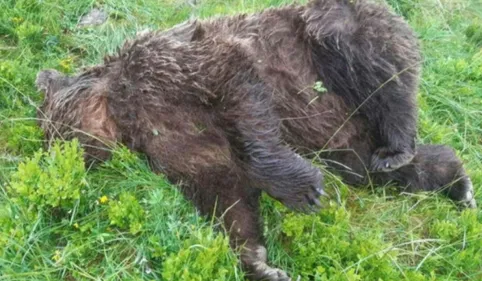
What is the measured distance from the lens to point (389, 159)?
3736mm

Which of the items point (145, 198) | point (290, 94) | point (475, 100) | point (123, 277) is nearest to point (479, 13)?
point (475, 100)

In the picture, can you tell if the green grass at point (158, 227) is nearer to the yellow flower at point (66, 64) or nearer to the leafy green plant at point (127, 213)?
the leafy green plant at point (127, 213)

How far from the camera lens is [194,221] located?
3.21 m

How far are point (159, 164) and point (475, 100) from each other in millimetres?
3031

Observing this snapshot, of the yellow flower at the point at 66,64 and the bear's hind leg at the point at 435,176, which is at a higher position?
the yellow flower at the point at 66,64

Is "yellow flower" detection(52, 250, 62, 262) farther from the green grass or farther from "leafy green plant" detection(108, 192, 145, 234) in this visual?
"leafy green plant" detection(108, 192, 145, 234)

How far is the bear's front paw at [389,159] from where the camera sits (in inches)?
146

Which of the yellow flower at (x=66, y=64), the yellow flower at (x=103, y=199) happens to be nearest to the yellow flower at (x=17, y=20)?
the yellow flower at (x=66, y=64)

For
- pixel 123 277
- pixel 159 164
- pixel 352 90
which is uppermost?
pixel 352 90

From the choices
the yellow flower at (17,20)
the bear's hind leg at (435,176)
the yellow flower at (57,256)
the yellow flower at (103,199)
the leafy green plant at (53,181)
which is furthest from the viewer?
the yellow flower at (17,20)

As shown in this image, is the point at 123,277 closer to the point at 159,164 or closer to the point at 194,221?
the point at 194,221

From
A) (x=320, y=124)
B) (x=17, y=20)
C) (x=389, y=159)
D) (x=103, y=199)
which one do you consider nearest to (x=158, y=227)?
(x=103, y=199)

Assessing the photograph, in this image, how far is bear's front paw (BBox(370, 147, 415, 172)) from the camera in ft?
12.2

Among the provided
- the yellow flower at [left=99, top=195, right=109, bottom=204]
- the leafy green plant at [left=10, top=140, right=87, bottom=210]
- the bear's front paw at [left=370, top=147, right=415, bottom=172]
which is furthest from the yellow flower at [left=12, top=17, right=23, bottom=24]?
the bear's front paw at [left=370, top=147, right=415, bottom=172]
